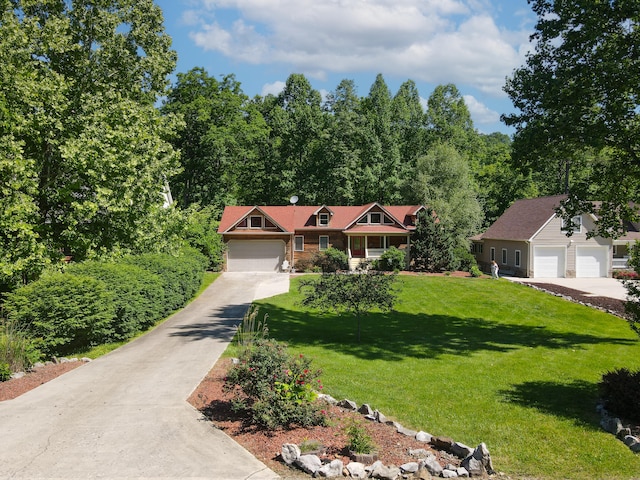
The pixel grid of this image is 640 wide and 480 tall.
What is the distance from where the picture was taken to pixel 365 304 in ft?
52.6

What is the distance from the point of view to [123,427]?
865cm

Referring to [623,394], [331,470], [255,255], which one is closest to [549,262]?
[255,255]

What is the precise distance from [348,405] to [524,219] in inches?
1291

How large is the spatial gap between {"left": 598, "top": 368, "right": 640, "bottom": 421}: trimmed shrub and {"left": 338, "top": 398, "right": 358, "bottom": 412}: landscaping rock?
5.25 m

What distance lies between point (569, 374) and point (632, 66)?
30.4 ft

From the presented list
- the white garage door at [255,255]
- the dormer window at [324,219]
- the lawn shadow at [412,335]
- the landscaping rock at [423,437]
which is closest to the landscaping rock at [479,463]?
the landscaping rock at [423,437]

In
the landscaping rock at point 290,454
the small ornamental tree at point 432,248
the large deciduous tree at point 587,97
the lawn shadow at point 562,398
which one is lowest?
the lawn shadow at point 562,398

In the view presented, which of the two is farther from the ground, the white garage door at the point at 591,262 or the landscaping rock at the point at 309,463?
the white garage door at the point at 591,262

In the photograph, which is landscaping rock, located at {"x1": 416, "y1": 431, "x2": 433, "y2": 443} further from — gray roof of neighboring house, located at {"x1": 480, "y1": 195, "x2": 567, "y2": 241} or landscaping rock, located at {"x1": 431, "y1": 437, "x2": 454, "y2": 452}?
gray roof of neighboring house, located at {"x1": 480, "y1": 195, "x2": 567, "y2": 241}

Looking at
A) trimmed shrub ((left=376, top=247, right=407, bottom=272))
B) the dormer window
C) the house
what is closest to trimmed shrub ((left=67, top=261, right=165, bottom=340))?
the house

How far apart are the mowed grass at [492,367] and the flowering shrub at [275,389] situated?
205 cm

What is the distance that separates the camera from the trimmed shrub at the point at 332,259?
3656cm

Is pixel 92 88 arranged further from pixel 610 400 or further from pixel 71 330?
pixel 610 400

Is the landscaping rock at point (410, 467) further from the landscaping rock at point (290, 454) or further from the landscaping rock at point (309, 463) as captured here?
the landscaping rock at point (290, 454)
